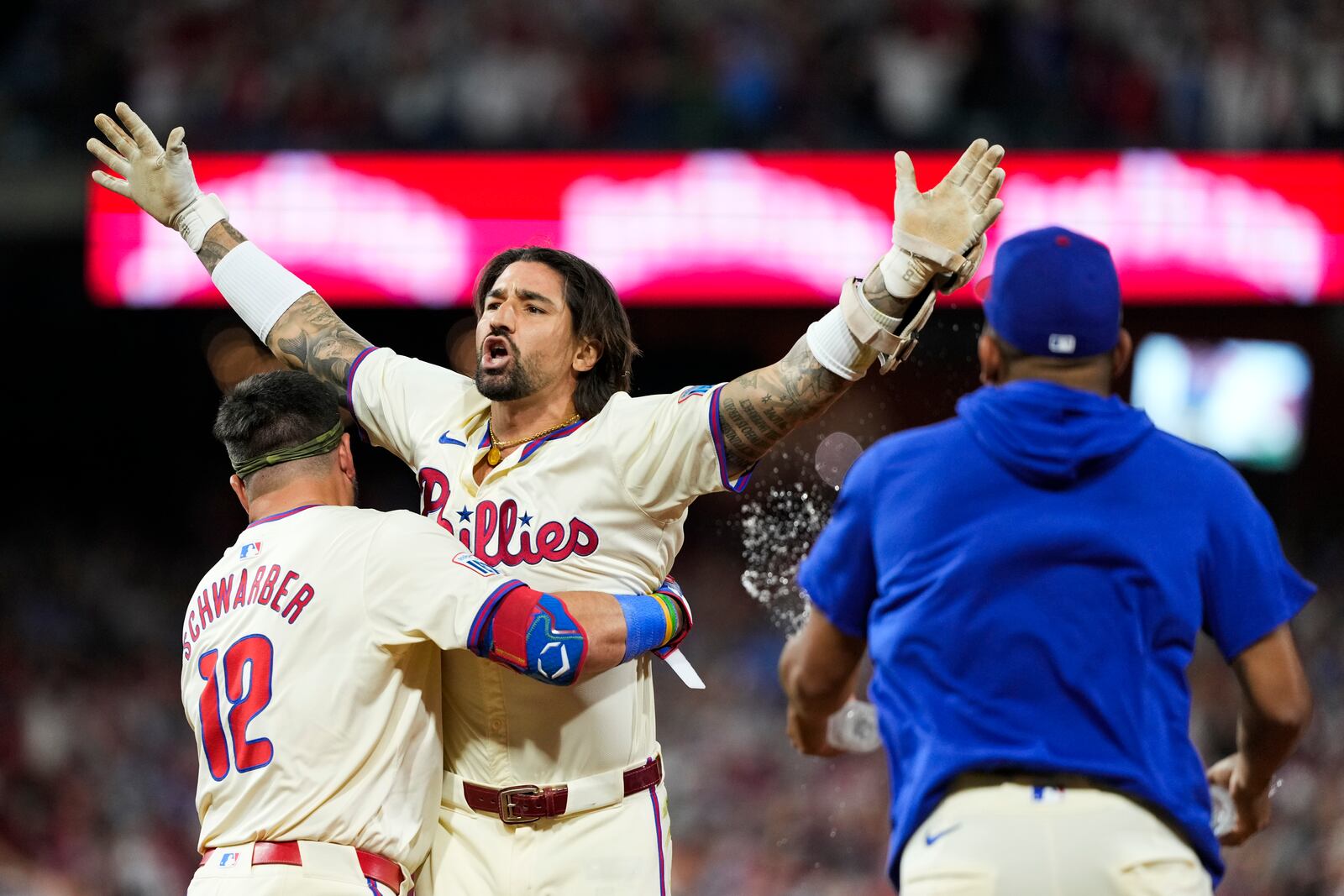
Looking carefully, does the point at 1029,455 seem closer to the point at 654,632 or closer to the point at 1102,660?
the point at 1102,660

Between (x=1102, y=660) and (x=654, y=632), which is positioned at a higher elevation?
(x=1102, y=660)

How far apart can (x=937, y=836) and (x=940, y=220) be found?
4.19ft

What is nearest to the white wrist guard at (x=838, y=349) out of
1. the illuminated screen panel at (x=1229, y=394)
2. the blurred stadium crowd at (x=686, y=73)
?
the blurred stadium crowd at (x=686, y=73)

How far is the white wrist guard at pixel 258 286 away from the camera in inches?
161

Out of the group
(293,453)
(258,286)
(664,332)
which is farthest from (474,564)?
(664,332)

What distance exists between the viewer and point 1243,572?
2316mm

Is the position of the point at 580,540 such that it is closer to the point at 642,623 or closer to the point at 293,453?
the point at 642,623

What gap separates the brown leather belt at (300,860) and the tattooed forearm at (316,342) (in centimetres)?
A: 134

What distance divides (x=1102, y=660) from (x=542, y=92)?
929 centimetres

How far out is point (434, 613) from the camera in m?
2.96

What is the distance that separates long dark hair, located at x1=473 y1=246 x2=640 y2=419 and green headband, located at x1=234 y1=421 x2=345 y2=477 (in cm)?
68

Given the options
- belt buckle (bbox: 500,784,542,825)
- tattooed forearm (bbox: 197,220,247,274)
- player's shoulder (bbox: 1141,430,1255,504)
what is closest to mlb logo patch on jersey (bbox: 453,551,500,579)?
belt buckle (bbox: 500,784,542,825)

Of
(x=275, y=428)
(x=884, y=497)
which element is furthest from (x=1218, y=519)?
(x=275, y=428)

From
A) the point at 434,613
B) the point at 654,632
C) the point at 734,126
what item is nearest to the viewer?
the point at 434,613
